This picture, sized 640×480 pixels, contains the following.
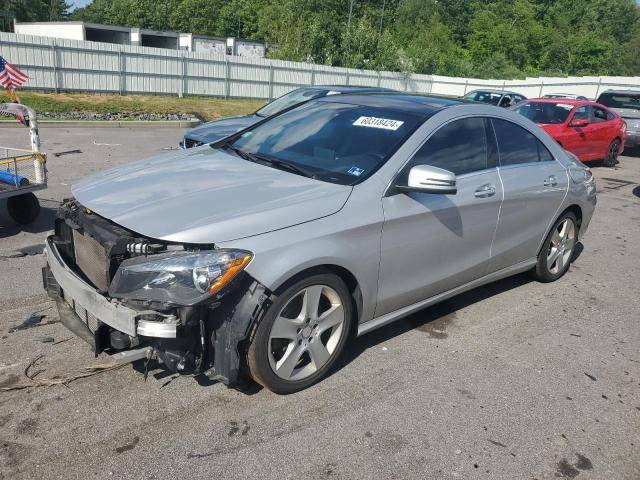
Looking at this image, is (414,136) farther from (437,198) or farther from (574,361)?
(574,361)

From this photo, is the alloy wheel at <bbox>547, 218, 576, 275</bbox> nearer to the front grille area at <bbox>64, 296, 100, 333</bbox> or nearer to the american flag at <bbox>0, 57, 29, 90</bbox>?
the front grille area at <bbox>64, 296, 100, 333</bbox>

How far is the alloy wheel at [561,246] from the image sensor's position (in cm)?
568

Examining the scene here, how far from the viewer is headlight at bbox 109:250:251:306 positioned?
3010 mm

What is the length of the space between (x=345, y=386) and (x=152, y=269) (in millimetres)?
1444

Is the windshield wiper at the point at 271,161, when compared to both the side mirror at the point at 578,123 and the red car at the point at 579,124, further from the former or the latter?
the side mirror at the point at 578,123

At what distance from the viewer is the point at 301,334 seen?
137 inches

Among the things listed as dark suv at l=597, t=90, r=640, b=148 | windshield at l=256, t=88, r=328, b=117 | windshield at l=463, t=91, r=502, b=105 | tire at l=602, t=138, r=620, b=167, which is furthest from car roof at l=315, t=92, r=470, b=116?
windshield at l=463, t=91, r=502, b=105

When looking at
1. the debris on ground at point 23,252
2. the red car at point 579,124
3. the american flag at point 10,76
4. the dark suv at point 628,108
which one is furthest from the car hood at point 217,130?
the dark suv at point 628,108

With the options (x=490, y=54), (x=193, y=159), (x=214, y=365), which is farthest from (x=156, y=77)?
(x=490, y=54)

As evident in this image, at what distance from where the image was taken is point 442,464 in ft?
9.96

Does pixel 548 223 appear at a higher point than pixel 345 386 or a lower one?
higher

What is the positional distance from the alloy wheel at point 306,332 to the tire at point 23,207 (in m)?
4.48

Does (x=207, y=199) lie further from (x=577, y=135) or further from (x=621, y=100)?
(x=621, y=100)

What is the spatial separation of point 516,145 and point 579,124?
891 centimetres
